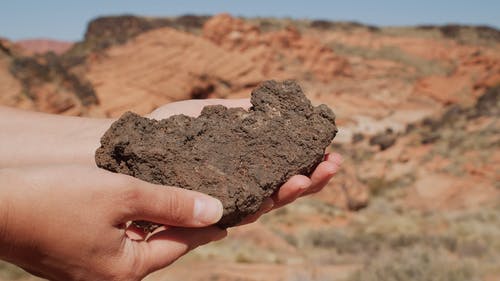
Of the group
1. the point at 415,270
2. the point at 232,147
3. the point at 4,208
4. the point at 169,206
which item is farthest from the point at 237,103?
the point at 415,270

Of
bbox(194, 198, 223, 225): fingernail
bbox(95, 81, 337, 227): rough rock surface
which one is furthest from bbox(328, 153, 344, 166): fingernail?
bbox(194, 198, 223, 225): fingernail

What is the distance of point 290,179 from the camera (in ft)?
10.7

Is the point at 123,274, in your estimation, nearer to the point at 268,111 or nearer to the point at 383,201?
the point at 268,111

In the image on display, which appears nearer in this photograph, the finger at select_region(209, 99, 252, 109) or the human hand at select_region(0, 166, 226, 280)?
the human hand at select_region(0, 166, 226, 280)

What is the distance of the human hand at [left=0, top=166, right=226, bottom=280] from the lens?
7.29 feet

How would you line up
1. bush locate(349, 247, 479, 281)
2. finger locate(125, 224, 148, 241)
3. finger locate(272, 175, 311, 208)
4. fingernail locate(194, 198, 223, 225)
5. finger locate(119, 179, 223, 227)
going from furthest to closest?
bush locate(349, 247, 479, 281)
finger locate(272, 175, 311, 208)
finger locate(125, 224, 148, 241)
fingernail locate(194, 198, 223, 225)
finger locate(119, 179, 223, 227)

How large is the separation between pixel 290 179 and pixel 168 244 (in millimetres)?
959

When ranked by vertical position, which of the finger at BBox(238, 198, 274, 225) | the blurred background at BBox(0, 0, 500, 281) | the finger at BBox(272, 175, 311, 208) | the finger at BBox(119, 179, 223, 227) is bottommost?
the blurred background at BBox(0, 0, 500, 281)

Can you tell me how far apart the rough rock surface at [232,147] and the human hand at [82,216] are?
370 millimetres

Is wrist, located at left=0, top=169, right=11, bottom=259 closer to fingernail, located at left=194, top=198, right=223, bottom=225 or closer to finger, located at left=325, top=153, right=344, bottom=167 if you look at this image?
fingernail, located at left=194, top=198, right=223, bottom=225

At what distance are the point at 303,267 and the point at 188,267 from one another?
171 cm

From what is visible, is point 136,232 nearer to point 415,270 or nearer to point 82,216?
point 82,216

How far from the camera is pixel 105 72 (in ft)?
59.3

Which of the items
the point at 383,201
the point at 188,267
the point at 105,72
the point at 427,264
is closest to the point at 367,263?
the point at 427,264
